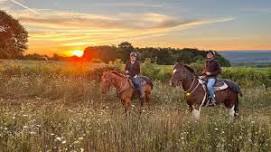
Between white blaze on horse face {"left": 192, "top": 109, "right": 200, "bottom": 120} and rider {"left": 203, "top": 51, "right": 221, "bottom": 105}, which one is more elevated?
rider {"left": 203, "top": 51, "right": 221, "bottom": 105}

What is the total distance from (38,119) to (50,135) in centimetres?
166

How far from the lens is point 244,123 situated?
10.6 metres

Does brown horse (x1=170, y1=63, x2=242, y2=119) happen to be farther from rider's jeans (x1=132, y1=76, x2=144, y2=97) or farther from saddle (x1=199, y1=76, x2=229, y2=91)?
rider's jeans (x1=132, y1=76, x2=144, y2=97)

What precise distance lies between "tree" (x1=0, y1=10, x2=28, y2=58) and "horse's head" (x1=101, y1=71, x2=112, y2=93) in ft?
144

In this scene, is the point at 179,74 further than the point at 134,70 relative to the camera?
No

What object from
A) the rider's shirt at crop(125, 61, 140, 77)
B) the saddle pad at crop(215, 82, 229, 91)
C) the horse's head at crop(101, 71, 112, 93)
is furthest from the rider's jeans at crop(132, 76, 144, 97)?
the saddle pad at crop(215, 82, 229, 91)

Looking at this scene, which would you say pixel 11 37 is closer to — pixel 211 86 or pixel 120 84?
pixel 120 84

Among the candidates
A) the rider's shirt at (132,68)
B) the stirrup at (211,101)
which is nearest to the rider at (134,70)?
the rider's shirt at (132,68)

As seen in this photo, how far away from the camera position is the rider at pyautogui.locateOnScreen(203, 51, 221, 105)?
15812mm

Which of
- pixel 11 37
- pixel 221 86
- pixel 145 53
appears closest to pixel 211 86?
pixel 221 86

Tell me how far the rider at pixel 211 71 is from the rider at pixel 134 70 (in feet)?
7.74

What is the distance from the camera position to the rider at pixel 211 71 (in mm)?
15812

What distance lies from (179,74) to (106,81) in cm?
246

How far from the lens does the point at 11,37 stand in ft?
195
